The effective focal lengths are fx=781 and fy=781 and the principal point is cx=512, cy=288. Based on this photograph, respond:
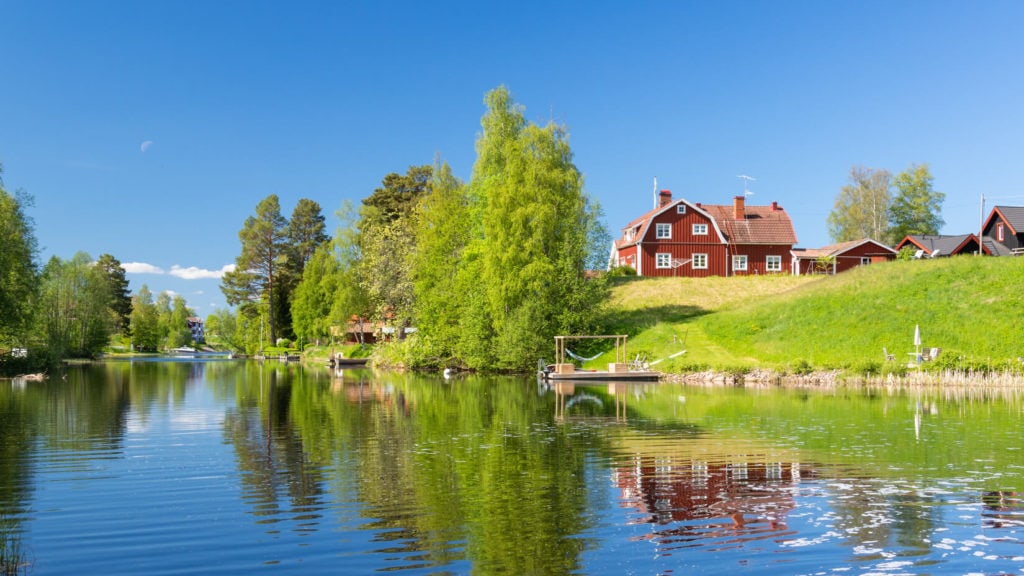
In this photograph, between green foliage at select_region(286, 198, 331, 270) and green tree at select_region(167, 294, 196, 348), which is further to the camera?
green tree at select_region(167, 294, 196, 348)

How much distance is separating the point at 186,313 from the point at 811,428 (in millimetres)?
193989

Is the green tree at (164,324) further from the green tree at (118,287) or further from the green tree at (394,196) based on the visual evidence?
the green tree at (394,196)

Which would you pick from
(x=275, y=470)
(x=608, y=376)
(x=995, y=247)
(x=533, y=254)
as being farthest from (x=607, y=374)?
(x=995, y=247)

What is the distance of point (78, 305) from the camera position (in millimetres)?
94250

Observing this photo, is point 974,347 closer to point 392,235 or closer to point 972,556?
point 972,556

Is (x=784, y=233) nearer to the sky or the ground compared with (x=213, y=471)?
nearer to the sky

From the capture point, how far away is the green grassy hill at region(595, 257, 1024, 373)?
46438 millimetres

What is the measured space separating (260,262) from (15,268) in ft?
197

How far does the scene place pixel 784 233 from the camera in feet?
268

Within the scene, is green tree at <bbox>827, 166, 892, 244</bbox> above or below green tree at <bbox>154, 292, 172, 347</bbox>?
above

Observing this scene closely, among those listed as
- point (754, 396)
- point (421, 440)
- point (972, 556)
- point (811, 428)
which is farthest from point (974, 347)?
point (972, 556)

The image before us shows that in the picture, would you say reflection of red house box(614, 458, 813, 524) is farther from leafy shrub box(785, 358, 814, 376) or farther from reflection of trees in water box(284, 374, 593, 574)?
leafy shrub box(785, 358, 814, 376)

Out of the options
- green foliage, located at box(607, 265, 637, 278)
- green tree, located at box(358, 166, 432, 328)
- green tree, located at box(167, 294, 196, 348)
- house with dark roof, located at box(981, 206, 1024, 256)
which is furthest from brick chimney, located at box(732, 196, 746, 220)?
green tree, located at box(167, 294, 196, 348)

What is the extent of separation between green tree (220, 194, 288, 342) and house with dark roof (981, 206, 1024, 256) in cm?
9013
